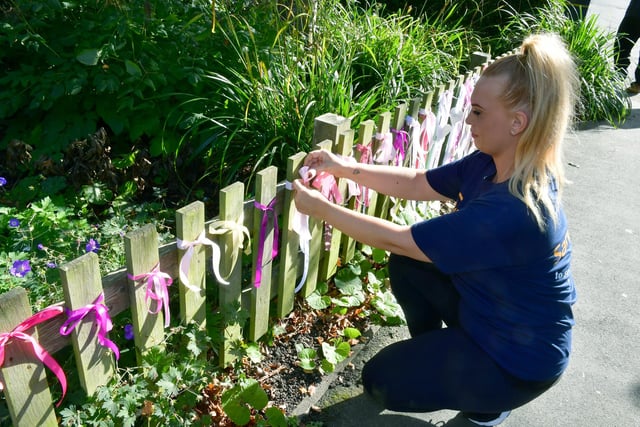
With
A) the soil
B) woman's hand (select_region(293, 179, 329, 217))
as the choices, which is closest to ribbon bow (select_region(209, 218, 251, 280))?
woman's hand (select_region(293, 179, 329, 217))

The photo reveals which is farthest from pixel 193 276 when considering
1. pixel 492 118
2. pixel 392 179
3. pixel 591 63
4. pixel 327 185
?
pixel 591 63

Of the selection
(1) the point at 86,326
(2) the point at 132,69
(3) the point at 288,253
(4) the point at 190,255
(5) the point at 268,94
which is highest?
(2) the point at 132,69

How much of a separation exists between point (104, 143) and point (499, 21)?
18.3 ft

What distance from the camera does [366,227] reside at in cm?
190

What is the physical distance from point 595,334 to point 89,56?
10.3 ft

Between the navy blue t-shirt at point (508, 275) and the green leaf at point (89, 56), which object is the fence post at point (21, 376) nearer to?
the navy blue t-shirt at point (508, 275)

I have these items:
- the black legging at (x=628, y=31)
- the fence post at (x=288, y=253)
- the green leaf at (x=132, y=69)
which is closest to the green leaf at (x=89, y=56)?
the green leaf at (x=132, y=69)

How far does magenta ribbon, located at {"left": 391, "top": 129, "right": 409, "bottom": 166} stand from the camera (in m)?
2.86

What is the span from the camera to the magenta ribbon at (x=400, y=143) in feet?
9.37

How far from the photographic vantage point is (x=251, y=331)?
7.63ft

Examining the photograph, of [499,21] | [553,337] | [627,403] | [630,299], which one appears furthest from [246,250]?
[499,21]

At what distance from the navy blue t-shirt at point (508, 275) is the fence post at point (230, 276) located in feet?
2.12

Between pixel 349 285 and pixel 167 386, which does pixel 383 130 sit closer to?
pixel 349 285

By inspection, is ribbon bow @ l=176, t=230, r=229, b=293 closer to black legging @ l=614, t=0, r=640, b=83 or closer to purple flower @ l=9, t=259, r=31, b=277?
purple flower @ l=9, t=259, r=31, b=277
